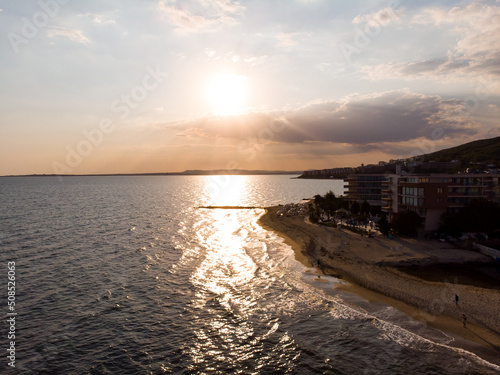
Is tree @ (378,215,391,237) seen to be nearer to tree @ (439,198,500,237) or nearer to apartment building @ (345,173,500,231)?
apartment building @ (345,173,500,231)

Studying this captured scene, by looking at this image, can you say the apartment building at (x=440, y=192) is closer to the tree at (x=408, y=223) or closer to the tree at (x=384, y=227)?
the tree at (x=408, y=223)

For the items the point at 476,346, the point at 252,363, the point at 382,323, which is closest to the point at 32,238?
the point at 252,363

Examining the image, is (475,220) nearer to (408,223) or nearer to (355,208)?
(408,223)

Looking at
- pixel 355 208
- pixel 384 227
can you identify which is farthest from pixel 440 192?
pixel 355 208

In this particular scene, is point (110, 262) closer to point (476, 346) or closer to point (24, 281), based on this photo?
point (24, 281)

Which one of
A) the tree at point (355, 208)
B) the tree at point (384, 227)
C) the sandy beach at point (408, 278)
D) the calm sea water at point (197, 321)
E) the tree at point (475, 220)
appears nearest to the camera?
the calm sea water at point (197, 321)

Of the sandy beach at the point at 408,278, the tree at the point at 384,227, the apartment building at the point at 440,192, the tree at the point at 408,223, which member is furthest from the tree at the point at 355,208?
the tree at the point at 408,223
